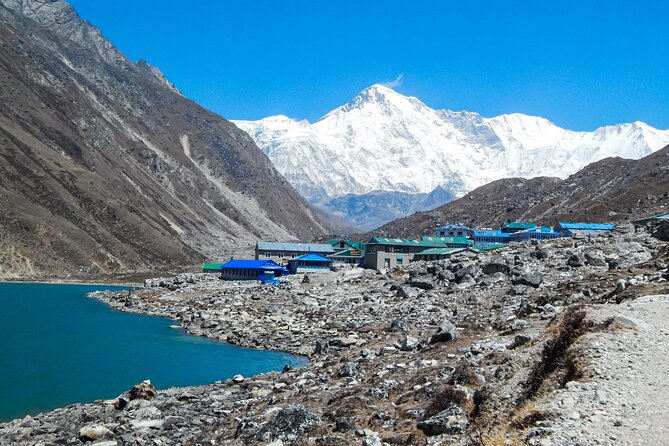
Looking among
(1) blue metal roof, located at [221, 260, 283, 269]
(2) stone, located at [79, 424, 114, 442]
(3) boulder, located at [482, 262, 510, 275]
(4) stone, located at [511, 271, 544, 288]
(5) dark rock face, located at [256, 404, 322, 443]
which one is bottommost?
(2) stone, located at [79, 424, 114, 442]

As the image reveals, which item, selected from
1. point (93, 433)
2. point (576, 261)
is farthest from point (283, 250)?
point (93, 433)

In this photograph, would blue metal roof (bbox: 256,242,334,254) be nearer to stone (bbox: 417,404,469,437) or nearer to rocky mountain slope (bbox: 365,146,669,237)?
rocky mountain slope (bbox: 365,146,669,237)

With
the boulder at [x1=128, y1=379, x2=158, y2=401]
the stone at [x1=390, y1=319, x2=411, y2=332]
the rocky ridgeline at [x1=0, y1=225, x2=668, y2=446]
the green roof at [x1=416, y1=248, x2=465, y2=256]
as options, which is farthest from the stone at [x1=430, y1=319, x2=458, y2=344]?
the green roof at [x1=416, y1=248, x2=465, y2=256]

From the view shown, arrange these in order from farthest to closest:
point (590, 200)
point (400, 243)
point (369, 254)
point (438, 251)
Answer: point (590, 200) < point (400, 243) < point (369, 254) < point (438, 251)

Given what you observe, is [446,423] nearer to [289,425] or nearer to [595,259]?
[289,425]

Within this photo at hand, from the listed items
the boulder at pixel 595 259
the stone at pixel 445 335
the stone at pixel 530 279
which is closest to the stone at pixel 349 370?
the stone at pixel 445 335
